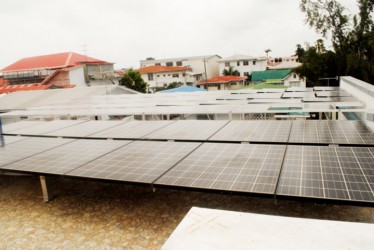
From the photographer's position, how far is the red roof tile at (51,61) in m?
53.8

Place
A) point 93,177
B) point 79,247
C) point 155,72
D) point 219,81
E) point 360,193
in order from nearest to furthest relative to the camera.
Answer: point 360,193
point 79,247
point 93,177
point 219,81
point 155,72

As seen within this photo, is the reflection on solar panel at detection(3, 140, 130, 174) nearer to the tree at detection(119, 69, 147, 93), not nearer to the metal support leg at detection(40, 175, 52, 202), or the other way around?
the metal support leg at detection(40, 175, 52, 202)

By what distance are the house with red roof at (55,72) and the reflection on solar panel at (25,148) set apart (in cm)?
3850

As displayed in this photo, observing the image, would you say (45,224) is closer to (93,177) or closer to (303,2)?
(93,177)

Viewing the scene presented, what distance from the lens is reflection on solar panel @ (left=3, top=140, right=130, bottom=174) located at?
6477 mm

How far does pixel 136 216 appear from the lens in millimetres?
6105

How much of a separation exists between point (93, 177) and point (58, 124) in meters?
7.19

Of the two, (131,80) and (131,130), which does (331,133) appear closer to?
(131,130)

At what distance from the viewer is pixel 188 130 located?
29.0 feet

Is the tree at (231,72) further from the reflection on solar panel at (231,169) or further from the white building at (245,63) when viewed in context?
the reflection on solar panel at (231,169)

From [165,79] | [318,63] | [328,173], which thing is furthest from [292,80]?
[328,173]

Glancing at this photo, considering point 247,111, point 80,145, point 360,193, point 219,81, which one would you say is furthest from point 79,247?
point 219,81

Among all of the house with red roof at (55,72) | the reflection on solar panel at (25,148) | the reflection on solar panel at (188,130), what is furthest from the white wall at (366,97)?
the house with red roof at (55,72)

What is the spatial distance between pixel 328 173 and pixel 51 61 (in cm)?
5937
